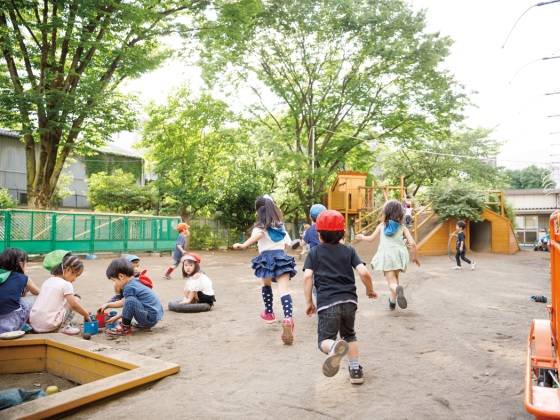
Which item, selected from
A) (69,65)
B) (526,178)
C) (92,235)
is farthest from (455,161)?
(526,178)

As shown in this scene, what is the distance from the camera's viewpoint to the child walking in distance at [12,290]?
5.22 m

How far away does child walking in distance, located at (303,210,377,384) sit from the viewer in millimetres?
3875

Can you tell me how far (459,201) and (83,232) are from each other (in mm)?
15957

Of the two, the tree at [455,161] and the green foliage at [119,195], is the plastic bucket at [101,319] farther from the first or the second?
the tree at [455,161]

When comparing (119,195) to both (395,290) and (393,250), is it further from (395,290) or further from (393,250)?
(395,290)

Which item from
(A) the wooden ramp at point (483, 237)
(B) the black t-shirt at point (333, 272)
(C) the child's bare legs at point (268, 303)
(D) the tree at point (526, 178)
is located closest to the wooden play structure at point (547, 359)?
(B) the black t-shirt at point (333, 272)

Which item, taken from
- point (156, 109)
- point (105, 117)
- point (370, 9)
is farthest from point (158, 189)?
point (370, 9)

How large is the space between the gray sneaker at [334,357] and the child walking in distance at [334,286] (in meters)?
0.11

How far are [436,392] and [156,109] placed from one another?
26.5 meters

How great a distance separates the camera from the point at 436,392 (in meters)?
3.66

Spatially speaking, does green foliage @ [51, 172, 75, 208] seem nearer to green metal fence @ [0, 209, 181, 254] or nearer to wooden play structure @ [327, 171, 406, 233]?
green metal fence @ [0, 209, 181, 254]

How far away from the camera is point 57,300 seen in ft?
18.2

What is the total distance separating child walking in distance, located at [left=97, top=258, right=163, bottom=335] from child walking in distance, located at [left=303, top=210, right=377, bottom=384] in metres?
2.61

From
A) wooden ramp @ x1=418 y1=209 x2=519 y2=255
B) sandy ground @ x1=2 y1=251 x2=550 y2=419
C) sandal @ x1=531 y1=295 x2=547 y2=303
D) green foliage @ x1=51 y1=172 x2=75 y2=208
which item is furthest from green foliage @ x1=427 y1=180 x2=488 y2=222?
green foliage @ x1=51 y1=172 x2=75 y2=208
